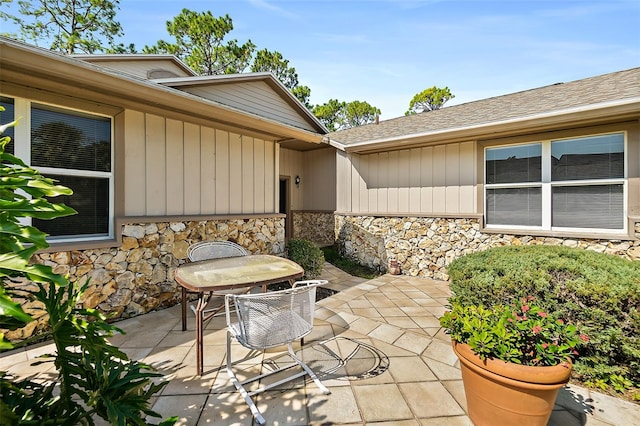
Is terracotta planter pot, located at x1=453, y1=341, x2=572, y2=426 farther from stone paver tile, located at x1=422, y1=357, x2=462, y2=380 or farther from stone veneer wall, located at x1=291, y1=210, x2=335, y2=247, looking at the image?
stone veneer wall, located at x1=291, y1=210, x2=335, y2=247

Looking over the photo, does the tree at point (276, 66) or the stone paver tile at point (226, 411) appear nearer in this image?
the stone paver tile at point (226, 411)

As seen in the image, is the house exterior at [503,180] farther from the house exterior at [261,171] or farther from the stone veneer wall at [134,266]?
the stone veneer wall at [134,266]

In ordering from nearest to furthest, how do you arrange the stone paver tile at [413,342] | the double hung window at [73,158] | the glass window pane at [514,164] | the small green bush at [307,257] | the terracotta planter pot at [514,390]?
the terracotta planter pot at [514,390], the stone paver tile at [413,342], the double hung window at [73,158], the glass window pane at [514,164], the small green bush at [307,257]

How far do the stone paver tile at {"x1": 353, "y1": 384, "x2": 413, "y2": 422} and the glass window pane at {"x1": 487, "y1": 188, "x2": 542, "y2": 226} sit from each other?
4.63m

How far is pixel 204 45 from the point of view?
16266 mm

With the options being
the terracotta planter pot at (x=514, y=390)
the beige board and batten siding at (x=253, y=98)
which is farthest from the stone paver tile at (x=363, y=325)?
the beige board and batten siding at (x=253, y=98)

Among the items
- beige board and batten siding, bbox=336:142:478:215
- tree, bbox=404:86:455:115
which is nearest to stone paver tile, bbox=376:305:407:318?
beige board and batten siding, bbox=336:142:478:215

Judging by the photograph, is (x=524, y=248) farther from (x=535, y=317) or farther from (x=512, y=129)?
Result: (x=512, y=129)

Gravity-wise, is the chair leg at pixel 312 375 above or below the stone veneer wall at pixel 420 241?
below

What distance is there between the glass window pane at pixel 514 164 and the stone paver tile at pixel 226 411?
5.88 metres

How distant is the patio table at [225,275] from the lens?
8.42ft

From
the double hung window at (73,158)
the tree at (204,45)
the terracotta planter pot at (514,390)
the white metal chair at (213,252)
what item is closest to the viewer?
the terracotta planter pot at (514,390)

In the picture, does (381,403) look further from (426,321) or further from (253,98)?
(253,98)

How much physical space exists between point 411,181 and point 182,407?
6.03 meters
